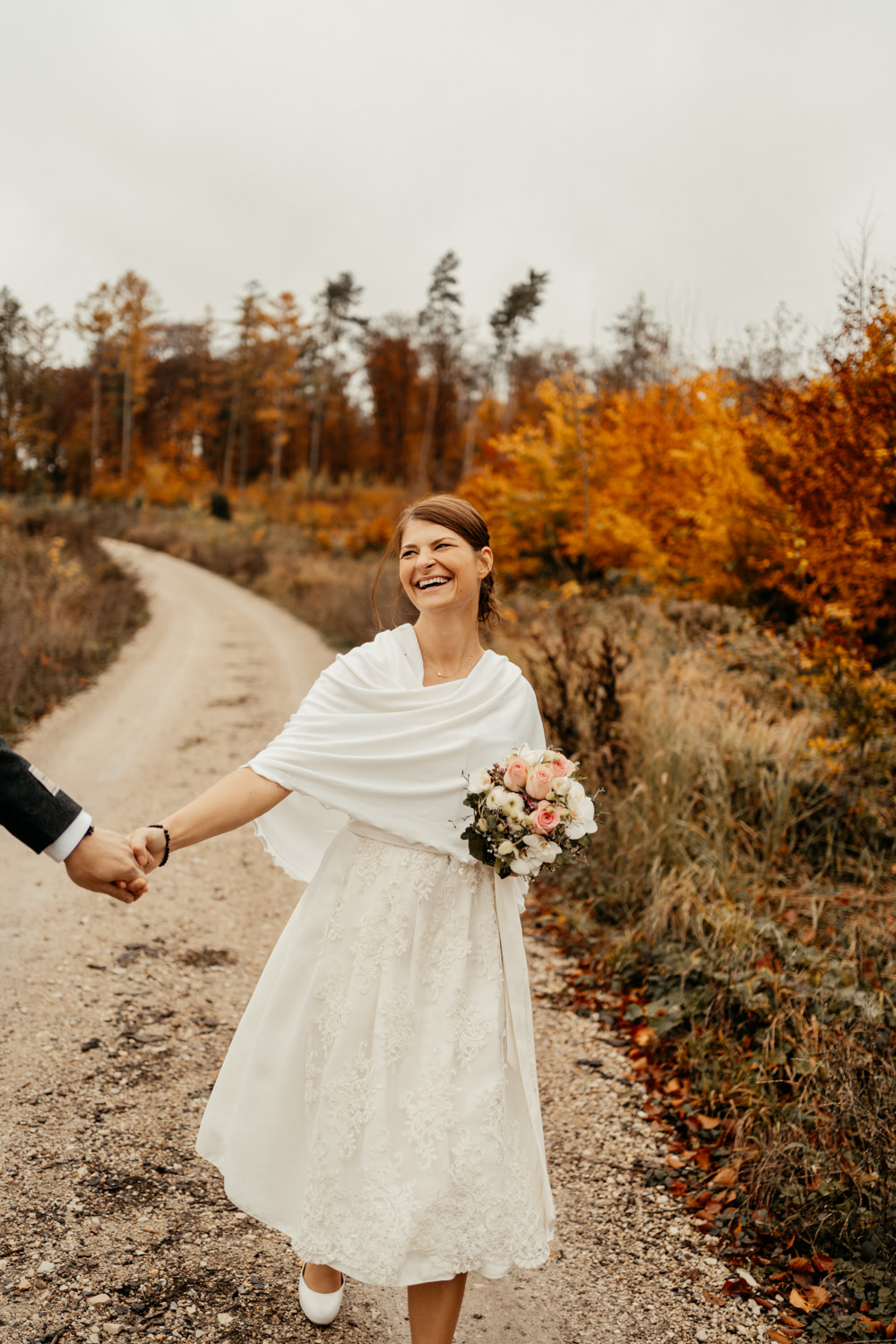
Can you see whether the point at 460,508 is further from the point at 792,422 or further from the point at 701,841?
the point at 792,422

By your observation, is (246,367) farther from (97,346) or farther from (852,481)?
(852,481)

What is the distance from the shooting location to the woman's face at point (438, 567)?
7.18 feet

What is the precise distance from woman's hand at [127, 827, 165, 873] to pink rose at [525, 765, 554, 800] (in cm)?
86

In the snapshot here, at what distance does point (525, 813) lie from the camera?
1880 mm

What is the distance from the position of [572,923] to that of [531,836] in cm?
323

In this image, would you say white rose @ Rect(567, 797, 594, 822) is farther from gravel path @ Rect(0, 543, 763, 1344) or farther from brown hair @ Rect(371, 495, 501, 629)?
gravel path @ Rect(0, 543, 763, 1344)

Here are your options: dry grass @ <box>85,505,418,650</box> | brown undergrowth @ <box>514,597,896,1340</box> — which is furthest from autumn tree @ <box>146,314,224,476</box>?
brown undergrowth @ <box>514,597,896,1340</box>

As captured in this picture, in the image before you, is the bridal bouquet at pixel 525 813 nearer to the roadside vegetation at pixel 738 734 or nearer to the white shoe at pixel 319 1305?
the white shoe at pixel 319 1305

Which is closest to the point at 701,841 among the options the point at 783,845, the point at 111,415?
the point at 783,845

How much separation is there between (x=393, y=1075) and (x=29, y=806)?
3.44 feet

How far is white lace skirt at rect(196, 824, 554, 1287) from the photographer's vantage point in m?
1.85

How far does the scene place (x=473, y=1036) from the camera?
193 cm

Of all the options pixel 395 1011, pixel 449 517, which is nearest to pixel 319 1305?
pixel 395 1011

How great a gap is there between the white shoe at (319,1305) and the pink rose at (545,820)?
143cm
